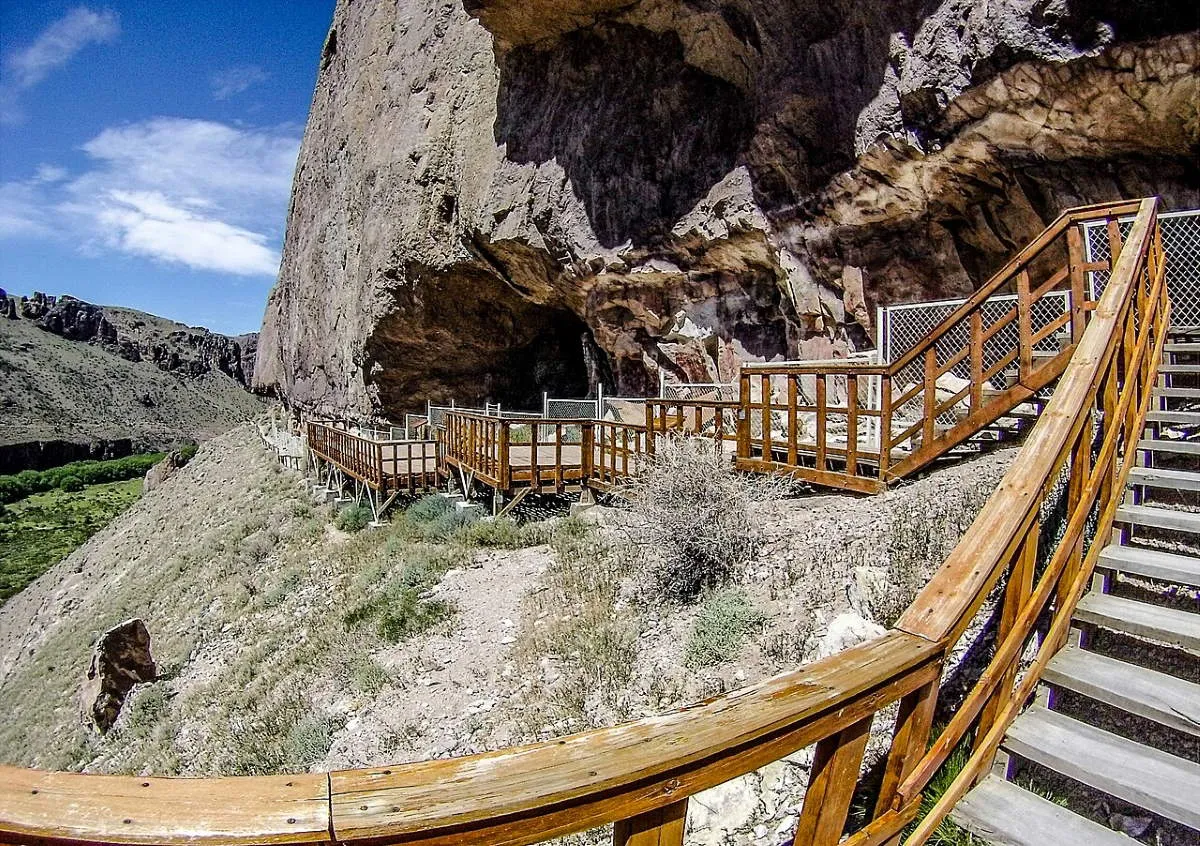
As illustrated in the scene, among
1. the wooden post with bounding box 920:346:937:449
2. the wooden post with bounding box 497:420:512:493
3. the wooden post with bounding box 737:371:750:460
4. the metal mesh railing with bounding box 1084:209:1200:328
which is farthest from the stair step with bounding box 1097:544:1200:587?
the wooden post with bounding box 497:420:512:493

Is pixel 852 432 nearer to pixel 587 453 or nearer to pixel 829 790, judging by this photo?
pixel 587 453

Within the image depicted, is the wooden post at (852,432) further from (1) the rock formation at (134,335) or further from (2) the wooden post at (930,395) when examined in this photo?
(1) the rock formation at (134,335)

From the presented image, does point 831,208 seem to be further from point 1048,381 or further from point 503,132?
point 503,132

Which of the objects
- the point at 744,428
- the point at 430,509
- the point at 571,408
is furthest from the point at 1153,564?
the point at 571,408

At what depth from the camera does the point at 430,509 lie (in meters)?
13.5

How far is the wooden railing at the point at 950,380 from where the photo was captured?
545cm

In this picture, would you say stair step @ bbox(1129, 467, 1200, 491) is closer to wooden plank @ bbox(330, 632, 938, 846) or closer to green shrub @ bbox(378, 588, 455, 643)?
wooden plank @ bbox(330, 632, 938, 846)

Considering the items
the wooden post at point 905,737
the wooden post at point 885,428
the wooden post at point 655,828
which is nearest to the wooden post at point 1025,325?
the wooden post at point 885,428

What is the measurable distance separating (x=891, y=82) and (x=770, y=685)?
1191 centimetres

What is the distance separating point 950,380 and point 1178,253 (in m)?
2.99

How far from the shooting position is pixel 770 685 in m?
1.78

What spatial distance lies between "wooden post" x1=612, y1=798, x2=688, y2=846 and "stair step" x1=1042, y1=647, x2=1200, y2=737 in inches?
83.3

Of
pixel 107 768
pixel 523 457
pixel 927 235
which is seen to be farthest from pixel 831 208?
pixel 107 768

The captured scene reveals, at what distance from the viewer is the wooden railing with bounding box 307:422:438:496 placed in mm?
14859
